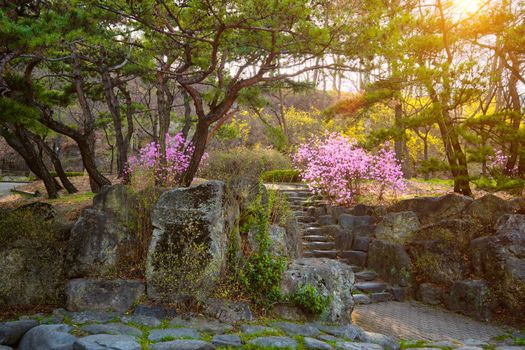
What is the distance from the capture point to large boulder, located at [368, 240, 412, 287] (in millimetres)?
7672

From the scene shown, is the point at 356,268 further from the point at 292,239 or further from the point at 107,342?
the point at 107,342

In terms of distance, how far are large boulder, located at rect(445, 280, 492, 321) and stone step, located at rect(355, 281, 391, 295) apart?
1.11 m

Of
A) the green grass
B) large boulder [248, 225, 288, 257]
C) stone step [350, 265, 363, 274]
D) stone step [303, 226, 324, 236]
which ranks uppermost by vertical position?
the green grass

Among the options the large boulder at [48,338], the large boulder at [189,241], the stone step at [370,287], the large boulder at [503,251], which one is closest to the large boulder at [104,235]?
the large boulder at [189,241]

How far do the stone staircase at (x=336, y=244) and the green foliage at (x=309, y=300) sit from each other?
6.48ft

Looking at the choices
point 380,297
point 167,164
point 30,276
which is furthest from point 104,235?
point 167,164

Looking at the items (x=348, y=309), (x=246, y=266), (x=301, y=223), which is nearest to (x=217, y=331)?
(x=246, y=266)

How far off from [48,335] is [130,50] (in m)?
7.48

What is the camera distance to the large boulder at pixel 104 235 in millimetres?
5332

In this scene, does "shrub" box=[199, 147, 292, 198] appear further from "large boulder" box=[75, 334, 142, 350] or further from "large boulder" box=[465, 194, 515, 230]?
"large boulder" box=[75, 334, 142, 350]

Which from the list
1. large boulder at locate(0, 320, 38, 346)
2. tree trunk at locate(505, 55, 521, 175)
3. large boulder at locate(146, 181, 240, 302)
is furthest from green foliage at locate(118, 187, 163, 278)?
tree trunk at locate(505, 55, 521, 175)

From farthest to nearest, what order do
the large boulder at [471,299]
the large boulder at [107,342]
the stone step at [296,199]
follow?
the stone step at [296,199]
the large boulder at [471,299]
the large boulder at [107,342]

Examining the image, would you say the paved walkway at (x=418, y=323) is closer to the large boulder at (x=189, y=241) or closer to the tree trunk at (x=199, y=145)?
the large boulder at (x=189, y=241)

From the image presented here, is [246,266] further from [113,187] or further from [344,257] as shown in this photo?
[344,257]
